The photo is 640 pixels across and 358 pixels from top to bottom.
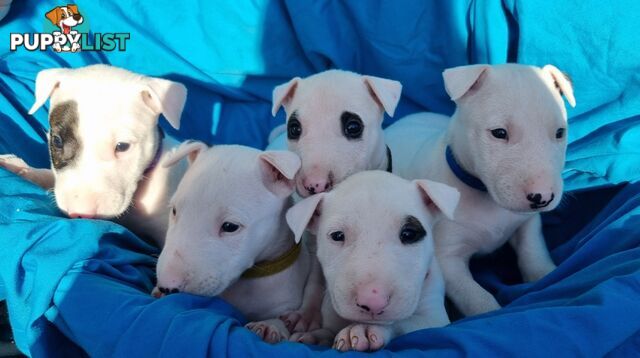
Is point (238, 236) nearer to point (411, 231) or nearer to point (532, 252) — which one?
point (411, 231)

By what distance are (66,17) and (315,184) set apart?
86.1 inches

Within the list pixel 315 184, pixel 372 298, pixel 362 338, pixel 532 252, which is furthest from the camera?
pixel 532 252

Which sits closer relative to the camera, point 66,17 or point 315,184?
point 315,184

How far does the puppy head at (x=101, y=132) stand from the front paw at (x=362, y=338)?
106 cm

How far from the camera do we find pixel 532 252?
8.92 feet

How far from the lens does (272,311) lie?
238 cm

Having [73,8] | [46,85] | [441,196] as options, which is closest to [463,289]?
[441,196]

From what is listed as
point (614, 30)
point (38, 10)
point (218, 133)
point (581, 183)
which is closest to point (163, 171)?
point (218, 133)

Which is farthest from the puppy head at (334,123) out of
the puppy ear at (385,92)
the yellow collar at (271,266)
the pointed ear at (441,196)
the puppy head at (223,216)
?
the pointed ear at (441,196)

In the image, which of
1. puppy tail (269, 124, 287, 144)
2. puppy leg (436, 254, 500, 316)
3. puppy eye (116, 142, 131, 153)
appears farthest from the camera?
puppy tail (269, 124, 287, 144)

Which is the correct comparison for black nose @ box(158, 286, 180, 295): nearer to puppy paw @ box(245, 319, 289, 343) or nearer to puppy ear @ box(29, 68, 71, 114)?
puppy paw @ box(245, 319, 289, 343)

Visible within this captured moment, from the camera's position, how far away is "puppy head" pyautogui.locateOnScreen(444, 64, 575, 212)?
88.3 inches

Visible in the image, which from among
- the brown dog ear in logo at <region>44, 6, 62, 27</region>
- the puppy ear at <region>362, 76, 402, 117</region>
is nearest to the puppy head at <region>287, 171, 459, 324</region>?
the puppy ear at <region>362, 76, 402, 117</region>

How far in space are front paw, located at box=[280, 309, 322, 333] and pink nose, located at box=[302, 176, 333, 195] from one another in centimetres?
43
